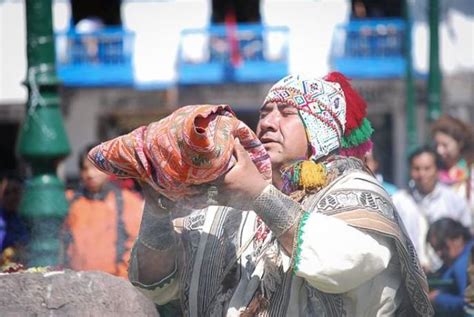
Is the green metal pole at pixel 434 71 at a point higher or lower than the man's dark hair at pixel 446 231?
higher

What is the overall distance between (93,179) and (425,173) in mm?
2239

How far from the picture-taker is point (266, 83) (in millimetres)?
21297

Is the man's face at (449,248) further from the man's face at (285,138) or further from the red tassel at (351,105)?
the man's face at (285,138)

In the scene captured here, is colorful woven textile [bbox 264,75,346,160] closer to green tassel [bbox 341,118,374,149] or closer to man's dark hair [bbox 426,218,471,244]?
green tassel [bbox 341,118,374,149]

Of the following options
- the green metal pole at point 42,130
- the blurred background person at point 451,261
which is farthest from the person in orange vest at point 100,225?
the blurred background person at point 451,261

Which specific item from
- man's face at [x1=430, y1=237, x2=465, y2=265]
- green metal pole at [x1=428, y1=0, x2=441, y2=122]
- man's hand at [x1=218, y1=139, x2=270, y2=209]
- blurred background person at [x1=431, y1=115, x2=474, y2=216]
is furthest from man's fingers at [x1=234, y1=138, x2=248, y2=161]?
green metal pole at [x1=428, y1=0, x2=441, y2=122]

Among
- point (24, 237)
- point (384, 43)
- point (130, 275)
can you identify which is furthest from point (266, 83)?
point (130, 275)

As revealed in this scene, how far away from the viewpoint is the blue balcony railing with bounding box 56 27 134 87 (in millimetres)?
21438

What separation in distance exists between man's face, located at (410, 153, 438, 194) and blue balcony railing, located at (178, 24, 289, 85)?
13197mm

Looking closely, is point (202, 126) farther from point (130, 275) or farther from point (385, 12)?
point (385, 12)

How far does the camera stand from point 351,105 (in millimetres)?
3633

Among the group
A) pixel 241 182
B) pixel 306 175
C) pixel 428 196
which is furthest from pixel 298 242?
pixel 428 196

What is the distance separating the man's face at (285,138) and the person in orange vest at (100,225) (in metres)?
2.14

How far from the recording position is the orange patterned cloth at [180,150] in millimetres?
3115
